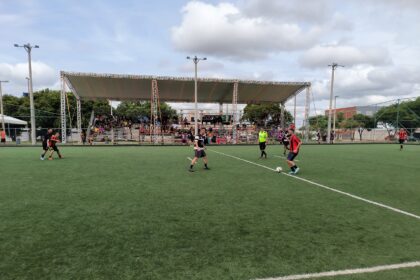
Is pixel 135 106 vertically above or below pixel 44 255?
above

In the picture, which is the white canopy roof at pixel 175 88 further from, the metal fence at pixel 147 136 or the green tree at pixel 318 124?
the green tree at pixel 318 124

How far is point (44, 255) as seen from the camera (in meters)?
3.88

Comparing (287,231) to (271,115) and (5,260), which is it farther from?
(271,115)

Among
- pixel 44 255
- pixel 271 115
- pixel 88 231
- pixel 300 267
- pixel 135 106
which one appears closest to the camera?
pixel 300 267

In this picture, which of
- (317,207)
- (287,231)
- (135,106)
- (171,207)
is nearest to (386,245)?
(287,231)

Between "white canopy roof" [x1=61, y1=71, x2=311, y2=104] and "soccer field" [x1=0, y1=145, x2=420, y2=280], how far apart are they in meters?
25.2

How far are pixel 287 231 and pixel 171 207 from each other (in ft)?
8.35

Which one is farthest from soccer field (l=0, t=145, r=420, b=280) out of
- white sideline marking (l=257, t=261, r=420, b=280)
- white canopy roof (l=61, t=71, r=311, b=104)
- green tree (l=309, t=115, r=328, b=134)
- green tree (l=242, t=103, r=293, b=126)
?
green tree (l=242, t=103, r=293, b=126)

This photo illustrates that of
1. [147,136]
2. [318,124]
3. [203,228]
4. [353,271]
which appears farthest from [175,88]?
[353,271]

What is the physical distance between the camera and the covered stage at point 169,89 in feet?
105

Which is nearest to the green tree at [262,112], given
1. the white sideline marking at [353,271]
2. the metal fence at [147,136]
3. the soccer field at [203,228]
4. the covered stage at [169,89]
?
the metal fence at [147,136]

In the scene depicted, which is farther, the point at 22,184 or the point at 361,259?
the point at 22,184

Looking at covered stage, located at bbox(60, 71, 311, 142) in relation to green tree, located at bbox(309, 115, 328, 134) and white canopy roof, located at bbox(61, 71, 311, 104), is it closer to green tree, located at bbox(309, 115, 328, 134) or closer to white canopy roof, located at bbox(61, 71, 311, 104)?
white canopy roof, located at bbox(61, 71, 311, 104)

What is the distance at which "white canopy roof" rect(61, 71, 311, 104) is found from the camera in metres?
32.6
